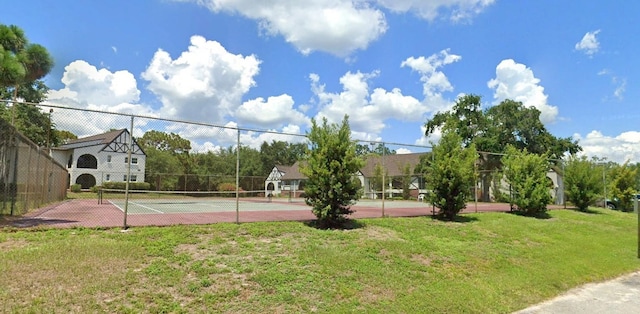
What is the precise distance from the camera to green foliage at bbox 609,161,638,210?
24.0 m

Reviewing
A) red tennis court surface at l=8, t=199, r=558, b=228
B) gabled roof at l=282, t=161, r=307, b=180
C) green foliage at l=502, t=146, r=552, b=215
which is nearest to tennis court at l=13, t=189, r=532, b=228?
red tennis court surface at l=8, t=199, r=558, b=228

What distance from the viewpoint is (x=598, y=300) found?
6.30m

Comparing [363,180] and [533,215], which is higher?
[363,180]

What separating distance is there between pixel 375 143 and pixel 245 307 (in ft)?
26.0

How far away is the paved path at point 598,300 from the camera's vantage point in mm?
5745

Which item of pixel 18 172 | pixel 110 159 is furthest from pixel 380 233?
pixel 18 172

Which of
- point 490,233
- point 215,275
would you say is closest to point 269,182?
point 490,233

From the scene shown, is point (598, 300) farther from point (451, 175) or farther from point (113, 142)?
point (113, 142)

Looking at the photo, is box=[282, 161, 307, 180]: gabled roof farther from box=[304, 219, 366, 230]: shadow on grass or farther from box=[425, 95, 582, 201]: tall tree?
box=[425, 95, 582, 201]: tall tree

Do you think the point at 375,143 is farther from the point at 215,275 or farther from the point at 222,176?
the point at 215,275

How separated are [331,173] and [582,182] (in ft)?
53.8

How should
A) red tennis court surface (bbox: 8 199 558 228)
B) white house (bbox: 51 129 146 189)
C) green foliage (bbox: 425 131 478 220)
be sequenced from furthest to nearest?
1. green foliage (bbox: 425 131 478 220)
2. white house (bbox: 51 129 146 189)
3. red tennis court surface (bbox: 8 199 558 228)

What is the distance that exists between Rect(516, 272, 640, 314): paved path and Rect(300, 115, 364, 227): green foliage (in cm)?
481

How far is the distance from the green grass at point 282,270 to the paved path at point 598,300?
23 cm
